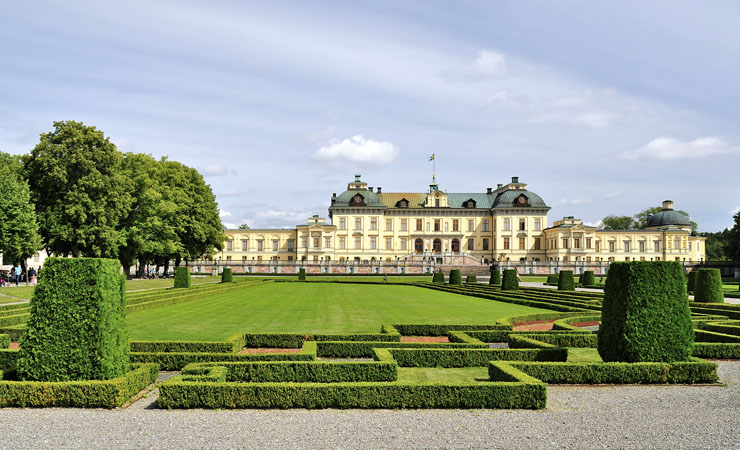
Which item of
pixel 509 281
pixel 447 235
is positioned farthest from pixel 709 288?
pixel 447 235

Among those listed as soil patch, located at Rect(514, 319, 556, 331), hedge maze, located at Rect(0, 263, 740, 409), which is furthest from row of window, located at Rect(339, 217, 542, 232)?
hedge maze, located at Rect(0, 263, 740, 409)

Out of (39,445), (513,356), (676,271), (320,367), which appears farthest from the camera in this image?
(513,356)

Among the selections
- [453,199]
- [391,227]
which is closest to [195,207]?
[391,227]

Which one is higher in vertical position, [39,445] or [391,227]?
[391,227]

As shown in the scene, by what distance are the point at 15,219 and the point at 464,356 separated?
26917mm

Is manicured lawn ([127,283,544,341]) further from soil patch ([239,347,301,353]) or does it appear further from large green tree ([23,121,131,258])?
large green tree ([23,121,131,258])

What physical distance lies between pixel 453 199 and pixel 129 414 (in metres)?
79.8

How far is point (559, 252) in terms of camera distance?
251ft

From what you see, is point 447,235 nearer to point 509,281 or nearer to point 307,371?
point 509,281

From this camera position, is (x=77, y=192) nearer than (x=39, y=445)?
No

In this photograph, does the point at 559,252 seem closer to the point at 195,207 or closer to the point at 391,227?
the point at 391,227

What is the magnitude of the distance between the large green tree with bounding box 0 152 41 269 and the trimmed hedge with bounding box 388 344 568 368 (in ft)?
84.7

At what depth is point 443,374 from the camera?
30.7 feet

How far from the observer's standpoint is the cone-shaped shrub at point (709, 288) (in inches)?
862
